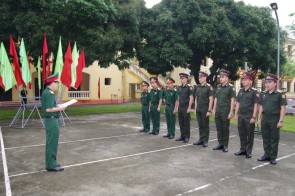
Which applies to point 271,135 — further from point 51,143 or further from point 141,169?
point 51,143

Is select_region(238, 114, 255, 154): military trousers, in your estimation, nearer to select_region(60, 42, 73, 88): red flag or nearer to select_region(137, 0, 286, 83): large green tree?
select_region(60, 42, 73, 88): red flag

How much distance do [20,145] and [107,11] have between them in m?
9.74

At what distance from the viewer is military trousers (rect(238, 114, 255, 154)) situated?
299 inches

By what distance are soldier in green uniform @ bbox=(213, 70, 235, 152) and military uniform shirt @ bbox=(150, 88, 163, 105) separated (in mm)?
2761

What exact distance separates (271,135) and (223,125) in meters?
1.52

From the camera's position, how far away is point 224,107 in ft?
27.1

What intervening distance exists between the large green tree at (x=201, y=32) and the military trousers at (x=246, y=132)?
10.8 m

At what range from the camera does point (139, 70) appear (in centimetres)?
3203

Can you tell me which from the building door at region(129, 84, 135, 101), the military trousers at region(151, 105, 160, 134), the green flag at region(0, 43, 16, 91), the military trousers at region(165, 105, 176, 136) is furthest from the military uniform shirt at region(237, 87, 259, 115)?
the building door at region(129, 84, 135, 101)

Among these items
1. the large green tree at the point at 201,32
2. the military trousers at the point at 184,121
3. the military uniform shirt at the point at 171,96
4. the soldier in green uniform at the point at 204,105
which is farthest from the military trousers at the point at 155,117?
the large green tree at the point at 201,32

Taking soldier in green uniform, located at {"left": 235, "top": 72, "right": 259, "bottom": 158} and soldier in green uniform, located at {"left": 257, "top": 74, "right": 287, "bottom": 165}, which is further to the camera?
soldier in green uniform, located at {"left": 235, "top": 72, "right": 259, "bottom": 158}

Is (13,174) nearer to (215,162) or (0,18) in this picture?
(215,162)

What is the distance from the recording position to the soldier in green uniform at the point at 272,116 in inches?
274

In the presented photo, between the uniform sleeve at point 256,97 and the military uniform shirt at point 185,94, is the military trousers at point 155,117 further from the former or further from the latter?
the uniform sleeve at point 256,97
